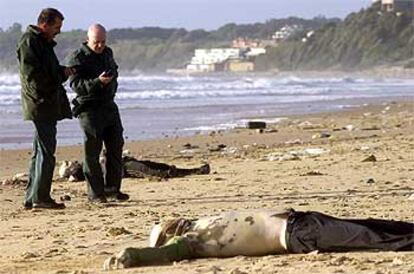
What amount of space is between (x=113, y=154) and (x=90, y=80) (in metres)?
0.71

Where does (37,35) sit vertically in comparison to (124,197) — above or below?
above

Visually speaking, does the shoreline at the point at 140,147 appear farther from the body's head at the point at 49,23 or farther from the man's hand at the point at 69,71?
the body's head at the point at 49,23

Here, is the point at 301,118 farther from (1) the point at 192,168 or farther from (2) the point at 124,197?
(2) the point at 124,197

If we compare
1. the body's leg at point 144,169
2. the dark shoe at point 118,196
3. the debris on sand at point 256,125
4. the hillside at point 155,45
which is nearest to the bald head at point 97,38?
the dark shoe at point 118,196

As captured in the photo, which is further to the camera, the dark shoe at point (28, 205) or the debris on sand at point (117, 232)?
the dark shoe at point (28, 205)

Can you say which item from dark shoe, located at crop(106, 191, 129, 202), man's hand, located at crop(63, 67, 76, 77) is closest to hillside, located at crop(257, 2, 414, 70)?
dark shoe, located at crop(106, 191, 129, 202)

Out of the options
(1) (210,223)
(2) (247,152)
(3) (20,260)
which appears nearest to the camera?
(1) (210,223)

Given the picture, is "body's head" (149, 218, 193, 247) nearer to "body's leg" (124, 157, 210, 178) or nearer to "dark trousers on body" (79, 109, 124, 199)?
"dark trousers on body" (79, 109, 124, 199)

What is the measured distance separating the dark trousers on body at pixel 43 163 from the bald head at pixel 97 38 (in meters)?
0.78

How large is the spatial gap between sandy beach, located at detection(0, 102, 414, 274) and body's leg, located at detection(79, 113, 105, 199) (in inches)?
7.5

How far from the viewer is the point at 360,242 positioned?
18.5 feet

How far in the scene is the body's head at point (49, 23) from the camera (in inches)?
342

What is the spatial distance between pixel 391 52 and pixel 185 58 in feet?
139

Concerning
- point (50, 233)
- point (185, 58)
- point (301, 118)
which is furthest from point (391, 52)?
point (50, 233)
